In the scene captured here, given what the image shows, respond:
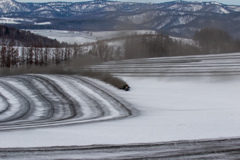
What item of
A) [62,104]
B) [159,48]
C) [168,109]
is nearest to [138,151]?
[168,109]

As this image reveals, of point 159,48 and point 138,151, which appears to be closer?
point 138,151

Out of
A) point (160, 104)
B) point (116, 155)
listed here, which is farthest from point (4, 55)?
point (116, 155)

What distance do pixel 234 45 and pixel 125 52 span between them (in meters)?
22.0

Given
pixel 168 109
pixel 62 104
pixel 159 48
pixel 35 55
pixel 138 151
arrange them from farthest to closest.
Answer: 1. pixel 35 55
2. pixel 159 48
3. pixel 62 104
4. pixel 168 109
5. pixel 138 151

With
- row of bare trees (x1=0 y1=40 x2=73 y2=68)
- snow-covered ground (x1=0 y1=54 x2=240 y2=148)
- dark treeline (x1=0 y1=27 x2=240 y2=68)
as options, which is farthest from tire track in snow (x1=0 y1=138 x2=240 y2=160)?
row of bare trees (x1=0 y1=40 x2=73 y2=68)

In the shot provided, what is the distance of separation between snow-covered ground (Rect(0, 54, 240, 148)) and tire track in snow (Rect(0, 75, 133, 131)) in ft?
4.23

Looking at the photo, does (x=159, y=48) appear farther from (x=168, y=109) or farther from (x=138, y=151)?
(x=138, y=151)

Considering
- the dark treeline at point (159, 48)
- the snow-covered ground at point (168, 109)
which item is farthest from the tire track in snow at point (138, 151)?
the dark treeline at point (159, 48)

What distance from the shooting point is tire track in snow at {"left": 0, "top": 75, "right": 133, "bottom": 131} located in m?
15.4

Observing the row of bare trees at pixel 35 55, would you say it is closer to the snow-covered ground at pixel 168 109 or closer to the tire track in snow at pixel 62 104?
the snow-covered ground at pixel 168 109

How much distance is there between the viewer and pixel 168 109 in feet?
62.5

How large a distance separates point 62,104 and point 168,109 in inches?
290

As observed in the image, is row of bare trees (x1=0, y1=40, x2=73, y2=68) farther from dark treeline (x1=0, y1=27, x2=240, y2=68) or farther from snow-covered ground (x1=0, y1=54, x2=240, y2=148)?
snow-covered ground (x1=0, y1=54, x2=240, y2=148)

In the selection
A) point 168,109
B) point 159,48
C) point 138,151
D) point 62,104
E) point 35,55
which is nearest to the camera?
point 138,151
